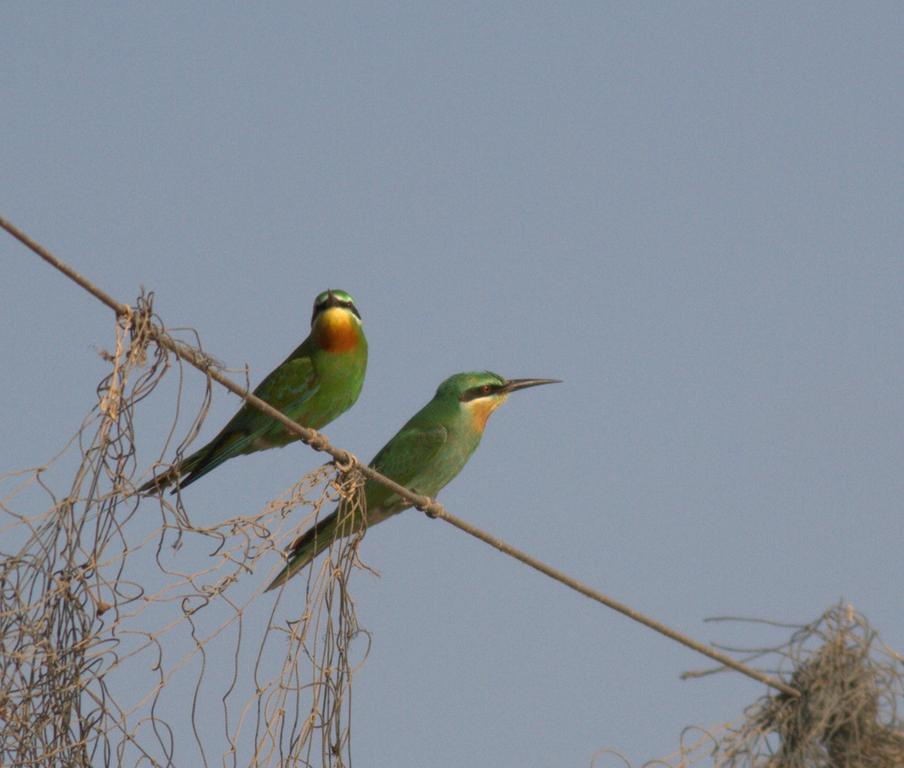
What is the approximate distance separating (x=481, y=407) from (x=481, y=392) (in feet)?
0.21

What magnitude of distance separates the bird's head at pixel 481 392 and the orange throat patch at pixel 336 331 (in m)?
0.72

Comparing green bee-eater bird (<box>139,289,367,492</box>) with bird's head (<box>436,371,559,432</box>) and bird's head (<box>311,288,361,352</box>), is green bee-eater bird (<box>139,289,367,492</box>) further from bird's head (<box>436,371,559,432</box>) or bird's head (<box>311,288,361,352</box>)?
bird's head (<box>436,371,559,432</box>)

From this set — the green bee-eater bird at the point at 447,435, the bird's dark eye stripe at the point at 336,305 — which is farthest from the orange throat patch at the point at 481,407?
the bird's dark eye stripe at the point at 336,305

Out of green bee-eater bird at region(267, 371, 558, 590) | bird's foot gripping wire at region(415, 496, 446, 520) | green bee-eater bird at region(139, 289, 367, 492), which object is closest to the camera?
bird's foot gripping wire at region(415, 496, 446, 520)

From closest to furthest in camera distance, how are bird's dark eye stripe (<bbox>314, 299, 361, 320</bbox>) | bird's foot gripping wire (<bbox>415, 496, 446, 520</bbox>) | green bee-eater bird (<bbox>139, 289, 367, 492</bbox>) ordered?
1. bird's foot gripping wire (<bbox>415, 496, 446, 520</bbox>)
2. green bee-eater bird (<bbox>139, 289, 367, 492</bbox>)
3. bird's dark eye stripe (<bbox>314, 299, 361, 320</bbox>)

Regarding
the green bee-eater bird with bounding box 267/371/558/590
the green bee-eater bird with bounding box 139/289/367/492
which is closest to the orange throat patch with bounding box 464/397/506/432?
the green bee-eater bird with bounding box 267/371/558/590

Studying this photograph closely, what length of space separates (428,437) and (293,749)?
2958mm

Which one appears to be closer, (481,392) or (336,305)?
(481,392)

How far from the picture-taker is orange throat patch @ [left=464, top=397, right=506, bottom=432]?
6434 mm

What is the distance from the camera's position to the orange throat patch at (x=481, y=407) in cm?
643

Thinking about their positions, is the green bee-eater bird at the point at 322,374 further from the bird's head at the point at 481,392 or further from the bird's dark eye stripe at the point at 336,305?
the bird's head at the point at 481,392

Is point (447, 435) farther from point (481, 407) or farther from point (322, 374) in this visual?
point (322, 374)

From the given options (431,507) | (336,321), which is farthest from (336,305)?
(431,507)

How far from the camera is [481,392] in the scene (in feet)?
21.2
